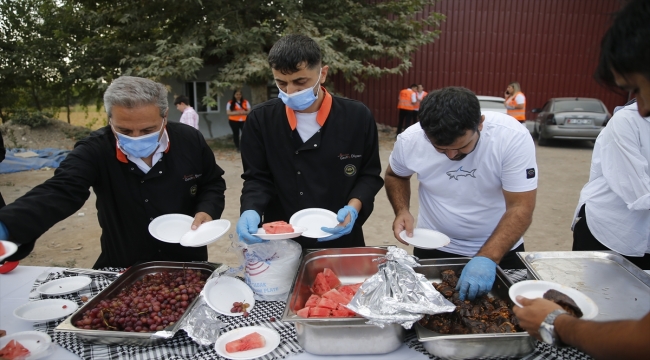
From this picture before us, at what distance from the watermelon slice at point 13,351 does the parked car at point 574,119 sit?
1248cm

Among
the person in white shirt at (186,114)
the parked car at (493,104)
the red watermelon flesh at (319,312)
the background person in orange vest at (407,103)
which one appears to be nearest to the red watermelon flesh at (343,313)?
the red watermelon flesh at (319,312)

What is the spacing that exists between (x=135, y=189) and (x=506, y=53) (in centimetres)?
1513

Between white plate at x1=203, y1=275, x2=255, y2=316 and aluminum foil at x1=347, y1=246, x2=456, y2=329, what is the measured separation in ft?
1.78

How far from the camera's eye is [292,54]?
7.08ft

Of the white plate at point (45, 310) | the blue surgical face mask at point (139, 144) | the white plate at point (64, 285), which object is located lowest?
the white plate at point (64, 285)

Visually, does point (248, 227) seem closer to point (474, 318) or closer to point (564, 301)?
point (474, 318)

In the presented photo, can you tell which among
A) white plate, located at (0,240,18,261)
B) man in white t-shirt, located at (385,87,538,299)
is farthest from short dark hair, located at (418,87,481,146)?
white plate, located at (0,240,18,261)

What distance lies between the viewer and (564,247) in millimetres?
4773

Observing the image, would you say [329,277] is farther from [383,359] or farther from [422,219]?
[422,219]

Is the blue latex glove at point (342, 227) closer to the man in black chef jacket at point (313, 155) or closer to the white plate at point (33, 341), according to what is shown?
the man in black chef jacket at point (313, 155)

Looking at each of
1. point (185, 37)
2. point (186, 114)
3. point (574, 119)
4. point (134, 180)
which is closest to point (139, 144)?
point (134, 180)

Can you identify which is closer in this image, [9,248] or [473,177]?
[9,248]

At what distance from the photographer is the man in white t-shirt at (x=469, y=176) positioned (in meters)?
1.93

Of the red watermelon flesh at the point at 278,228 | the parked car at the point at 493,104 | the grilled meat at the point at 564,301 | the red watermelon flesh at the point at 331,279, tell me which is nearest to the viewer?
the grilled meat at the point at 564,301
